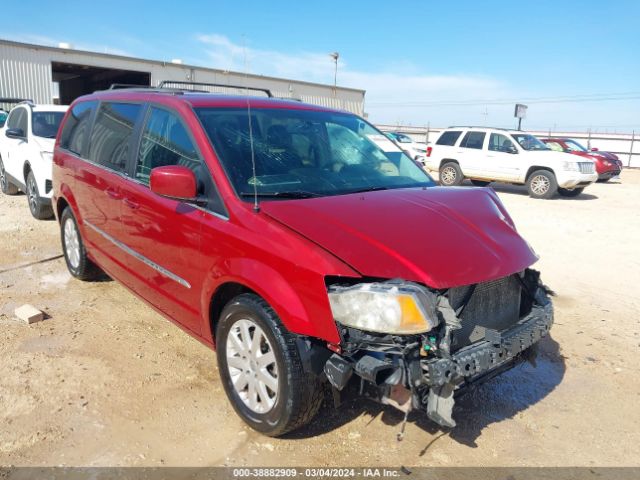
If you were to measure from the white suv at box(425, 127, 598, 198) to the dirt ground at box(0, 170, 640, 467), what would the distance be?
9.58 meters

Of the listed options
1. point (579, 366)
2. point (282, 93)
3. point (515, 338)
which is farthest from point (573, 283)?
point (282, 93)

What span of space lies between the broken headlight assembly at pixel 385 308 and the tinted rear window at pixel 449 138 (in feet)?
47.6

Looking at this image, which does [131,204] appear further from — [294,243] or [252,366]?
[294,243]

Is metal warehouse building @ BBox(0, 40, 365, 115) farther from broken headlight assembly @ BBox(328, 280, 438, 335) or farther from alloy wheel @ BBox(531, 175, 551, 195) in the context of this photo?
broken headlight assembly @ BBox(328, 280, 438, 335)

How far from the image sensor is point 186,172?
3072 millimetres

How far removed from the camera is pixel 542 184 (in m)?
14.3

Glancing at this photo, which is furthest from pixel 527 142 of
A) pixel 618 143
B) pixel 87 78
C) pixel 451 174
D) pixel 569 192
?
pixel 87 78

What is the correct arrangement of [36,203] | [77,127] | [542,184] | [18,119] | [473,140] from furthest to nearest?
1. [473,140]
2. [542,184]
3. [18,119]
4. [36,203]
5. [77,127]

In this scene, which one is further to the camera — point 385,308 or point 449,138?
point 449,138

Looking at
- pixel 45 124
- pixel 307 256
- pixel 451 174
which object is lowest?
pixel 451 174

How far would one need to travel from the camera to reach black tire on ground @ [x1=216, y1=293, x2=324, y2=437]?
8.71ft

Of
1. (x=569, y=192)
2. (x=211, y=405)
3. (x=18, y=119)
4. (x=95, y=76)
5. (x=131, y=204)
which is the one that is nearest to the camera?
(x=211, y=405)

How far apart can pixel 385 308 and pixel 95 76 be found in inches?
1374

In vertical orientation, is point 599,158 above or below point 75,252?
above
